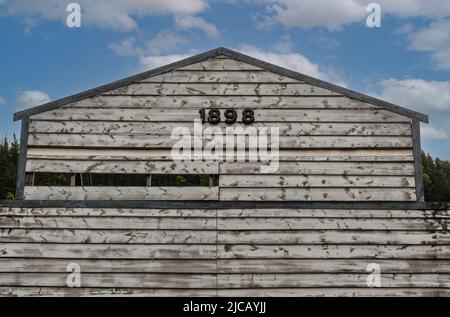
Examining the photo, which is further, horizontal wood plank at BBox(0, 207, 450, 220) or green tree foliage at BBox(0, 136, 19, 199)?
green tree foliage at BBox(0, 136, 19, 199)

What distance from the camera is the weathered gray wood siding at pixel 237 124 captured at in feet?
26.9

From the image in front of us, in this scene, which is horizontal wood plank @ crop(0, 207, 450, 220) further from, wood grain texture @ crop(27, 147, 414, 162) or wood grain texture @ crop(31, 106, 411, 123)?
wood grain texture @ crop(31, 106, 411, 123)

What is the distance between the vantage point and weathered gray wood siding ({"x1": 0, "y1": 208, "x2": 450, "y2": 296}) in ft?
26.2

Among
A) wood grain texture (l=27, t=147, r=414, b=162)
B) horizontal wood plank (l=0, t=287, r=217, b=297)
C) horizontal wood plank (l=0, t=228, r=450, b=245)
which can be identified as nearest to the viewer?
horizontal wood plank (l=0, t=287, r=217, b=297)

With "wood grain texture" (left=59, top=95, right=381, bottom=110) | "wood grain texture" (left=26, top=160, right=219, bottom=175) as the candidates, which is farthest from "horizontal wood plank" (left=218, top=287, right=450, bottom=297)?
"wood grain texture" (left=59, top=95, right=381, bottom=110)

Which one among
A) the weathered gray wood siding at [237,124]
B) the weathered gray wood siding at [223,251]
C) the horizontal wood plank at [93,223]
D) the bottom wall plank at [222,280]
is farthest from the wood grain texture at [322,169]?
the bottom wall plank at [222,280]

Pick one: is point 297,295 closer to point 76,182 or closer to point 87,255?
point 87,255

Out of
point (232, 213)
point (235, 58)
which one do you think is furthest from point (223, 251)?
point (235, 58)

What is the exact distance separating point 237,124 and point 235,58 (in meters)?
1.37

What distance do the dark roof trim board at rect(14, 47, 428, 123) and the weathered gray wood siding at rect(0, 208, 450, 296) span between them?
1912mm

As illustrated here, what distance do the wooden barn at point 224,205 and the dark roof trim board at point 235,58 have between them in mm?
39

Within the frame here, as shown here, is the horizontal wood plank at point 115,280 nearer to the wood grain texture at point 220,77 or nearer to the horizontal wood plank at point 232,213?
the horizontal wood plank at point 232,213

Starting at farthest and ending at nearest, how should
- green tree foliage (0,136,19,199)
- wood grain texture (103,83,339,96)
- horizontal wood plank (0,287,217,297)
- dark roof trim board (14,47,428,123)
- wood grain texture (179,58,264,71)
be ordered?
green tree foliage (0,136,19,199)
wood grain texture (179,58,264,71)
wood grain texture (103,83,339,96)
dark roof trim board (14,47,428,123)
horizontal wood plank (0,287,217,297)

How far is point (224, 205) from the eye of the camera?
8148 millimetres
